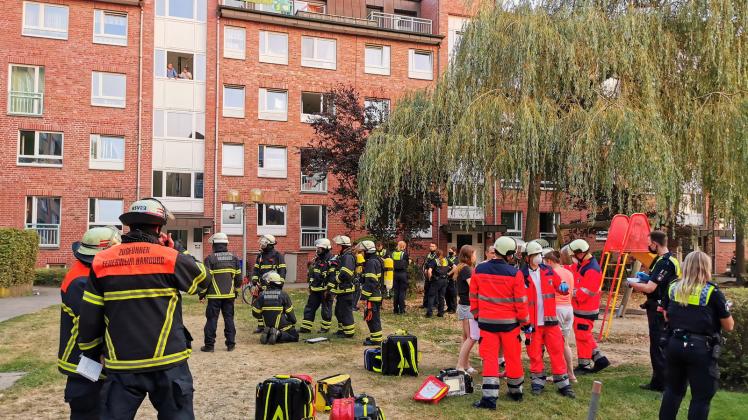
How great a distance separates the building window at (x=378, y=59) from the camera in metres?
30.1

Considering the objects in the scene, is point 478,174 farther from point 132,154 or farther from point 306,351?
point 132,154

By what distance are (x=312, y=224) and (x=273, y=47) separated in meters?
9.40

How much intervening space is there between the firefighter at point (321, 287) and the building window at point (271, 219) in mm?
16724

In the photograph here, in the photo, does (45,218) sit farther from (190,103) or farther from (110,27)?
(110,27)

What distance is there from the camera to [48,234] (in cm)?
2516

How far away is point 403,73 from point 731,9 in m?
17.8

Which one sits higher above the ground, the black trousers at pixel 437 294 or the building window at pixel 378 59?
the building window at pixel 378 59

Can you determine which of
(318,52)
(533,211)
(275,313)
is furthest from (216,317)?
(318,52)

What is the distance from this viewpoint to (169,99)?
88.8 ft

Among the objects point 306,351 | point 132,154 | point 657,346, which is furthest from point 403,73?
point 657,346

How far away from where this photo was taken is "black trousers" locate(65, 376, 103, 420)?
428 centimetres

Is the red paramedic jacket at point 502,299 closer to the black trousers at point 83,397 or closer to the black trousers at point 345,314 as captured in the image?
the black trousers at point 83,397

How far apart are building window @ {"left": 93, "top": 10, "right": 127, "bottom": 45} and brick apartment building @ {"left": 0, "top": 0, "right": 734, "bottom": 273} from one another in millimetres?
47

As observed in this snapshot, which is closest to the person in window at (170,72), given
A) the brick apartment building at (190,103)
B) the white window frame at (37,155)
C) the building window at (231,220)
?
the brick apartment building at (190,103)
